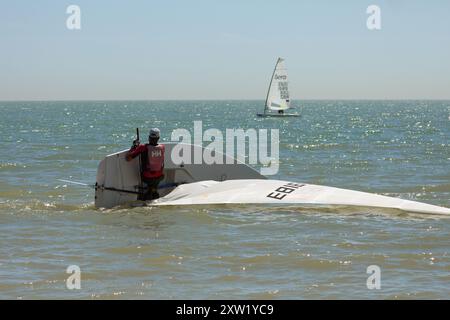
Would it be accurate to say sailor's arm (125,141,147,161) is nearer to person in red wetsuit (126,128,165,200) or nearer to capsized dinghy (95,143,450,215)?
person in red wetsuit (126,128,165,200)

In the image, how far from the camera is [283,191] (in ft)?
41.6

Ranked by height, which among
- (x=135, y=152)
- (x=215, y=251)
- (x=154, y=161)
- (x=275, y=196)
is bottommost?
(x=215, y=251)

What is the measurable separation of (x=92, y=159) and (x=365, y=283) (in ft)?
62.4

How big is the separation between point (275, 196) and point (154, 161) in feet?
6.83

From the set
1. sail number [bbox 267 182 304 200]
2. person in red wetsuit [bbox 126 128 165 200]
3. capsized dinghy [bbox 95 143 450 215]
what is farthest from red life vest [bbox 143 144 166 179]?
sail number [bbox 267 182 304 200]

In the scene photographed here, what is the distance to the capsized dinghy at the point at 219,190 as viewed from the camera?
12.3 m

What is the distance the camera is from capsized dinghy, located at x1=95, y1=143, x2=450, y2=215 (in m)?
12.3
